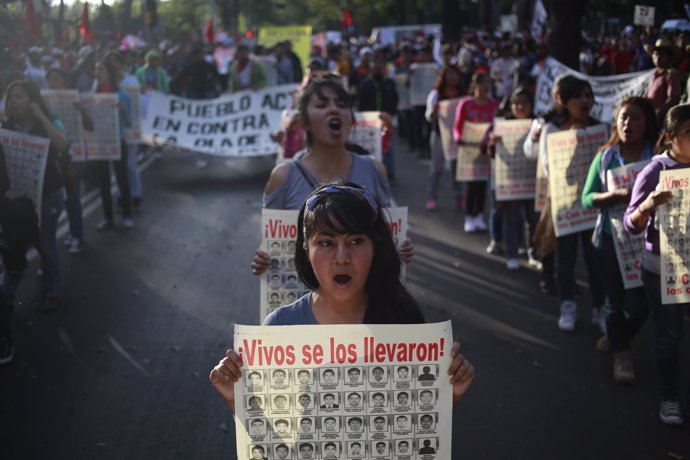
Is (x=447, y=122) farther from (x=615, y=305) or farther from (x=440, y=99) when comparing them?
(x=615, y=305)

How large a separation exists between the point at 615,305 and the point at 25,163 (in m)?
4.51

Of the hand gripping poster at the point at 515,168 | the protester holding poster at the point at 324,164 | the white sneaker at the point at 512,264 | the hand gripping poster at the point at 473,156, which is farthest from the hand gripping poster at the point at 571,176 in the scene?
the hand gripping poster at the point at 473,156

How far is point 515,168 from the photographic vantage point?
9039 mm

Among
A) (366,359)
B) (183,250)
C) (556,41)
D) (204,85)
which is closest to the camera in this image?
(366,359)

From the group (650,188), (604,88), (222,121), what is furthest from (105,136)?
(650,188)

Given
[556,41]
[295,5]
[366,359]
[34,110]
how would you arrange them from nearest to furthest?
[366,359] < [34,110] < [556,41] < [295,5]

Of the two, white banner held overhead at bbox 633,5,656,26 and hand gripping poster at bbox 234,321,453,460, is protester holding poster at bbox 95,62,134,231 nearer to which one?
white banner held overhead at bbox 633,5,656,26

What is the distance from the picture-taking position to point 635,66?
59.4ft

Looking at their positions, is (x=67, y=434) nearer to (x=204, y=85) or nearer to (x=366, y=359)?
(x=366, y=359)

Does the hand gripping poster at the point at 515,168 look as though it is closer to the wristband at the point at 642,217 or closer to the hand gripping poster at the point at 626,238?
the hand gripping poster at the point at 626,238

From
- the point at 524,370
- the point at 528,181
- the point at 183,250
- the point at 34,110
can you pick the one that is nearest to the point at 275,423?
the point at 524,370

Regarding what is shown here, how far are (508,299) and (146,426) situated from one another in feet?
12.3

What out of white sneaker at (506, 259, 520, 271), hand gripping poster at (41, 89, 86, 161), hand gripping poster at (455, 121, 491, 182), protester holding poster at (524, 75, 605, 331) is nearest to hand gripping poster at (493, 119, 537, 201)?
white sneaker at (506, 259, 520, 271)

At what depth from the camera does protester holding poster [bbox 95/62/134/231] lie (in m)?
11.2
